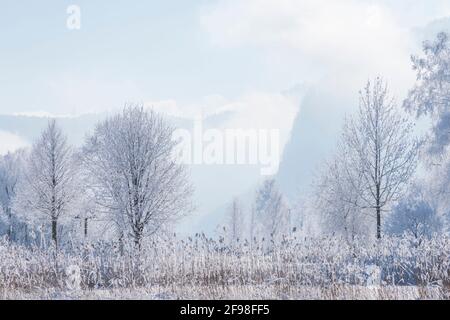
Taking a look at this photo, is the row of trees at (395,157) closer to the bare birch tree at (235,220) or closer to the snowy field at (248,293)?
the snowy field at (248,293)

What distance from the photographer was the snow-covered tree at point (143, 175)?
2061cm

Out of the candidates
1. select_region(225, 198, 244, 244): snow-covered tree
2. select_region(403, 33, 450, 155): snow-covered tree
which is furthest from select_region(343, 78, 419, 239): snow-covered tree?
select_region(225, 198, 244, 244): snow-covered tree

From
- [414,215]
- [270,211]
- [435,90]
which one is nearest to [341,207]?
[414,215]

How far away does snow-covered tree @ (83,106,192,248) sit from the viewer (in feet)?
67.6

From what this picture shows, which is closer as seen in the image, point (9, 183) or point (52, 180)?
point (52, 180)

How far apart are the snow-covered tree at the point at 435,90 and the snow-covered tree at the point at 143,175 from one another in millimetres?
10469

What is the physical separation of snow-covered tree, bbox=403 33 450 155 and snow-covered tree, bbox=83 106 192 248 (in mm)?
10469

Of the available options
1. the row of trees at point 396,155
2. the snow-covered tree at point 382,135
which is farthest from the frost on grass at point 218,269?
the snow-covered tree at point 382,135

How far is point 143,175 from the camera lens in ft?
68.0

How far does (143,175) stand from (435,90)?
12.9 meters

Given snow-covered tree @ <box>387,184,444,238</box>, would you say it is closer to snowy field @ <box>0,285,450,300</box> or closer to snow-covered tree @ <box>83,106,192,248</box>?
snow-covered tree @ <box>83,106,192,248</box>

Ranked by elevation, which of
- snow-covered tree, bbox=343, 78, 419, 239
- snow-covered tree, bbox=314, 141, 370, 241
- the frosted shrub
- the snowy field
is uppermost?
snow-covered tree, bbox=343, 78, 419, 239

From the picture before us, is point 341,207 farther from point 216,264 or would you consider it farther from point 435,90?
point 216,264

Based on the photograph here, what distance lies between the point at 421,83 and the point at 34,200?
19.3 meters
